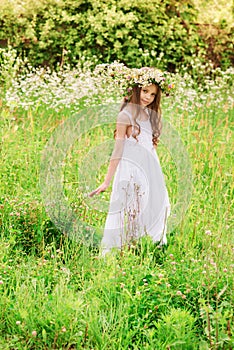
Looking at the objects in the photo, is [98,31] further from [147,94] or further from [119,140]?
[119,140]

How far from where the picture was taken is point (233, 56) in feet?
26.7

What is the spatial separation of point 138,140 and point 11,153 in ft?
4.26

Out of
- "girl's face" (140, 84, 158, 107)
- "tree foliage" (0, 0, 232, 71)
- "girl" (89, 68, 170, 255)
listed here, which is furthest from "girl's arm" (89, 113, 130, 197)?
"tree foliage" (0, 0, 232, 71)

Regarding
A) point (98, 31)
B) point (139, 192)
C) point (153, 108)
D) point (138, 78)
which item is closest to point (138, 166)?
point (139, 192)

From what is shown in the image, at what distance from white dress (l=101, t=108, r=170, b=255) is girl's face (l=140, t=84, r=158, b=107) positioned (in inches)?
4.7

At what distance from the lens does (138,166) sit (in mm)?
3367

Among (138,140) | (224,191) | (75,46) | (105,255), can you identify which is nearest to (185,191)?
(224,191)

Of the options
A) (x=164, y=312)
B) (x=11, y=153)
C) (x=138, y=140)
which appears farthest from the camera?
(x=11, y=153)

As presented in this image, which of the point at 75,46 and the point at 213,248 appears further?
the point at 75,46

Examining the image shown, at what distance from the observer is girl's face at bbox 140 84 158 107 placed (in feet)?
11.1

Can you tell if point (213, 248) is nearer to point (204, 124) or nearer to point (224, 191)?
point (224, 191)

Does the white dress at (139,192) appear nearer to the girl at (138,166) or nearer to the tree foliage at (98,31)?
the girl at (138,166)

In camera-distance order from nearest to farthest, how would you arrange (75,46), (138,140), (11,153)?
(138,140)
(11,153)
(75,46)

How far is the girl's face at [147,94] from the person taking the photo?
338 centimetres
